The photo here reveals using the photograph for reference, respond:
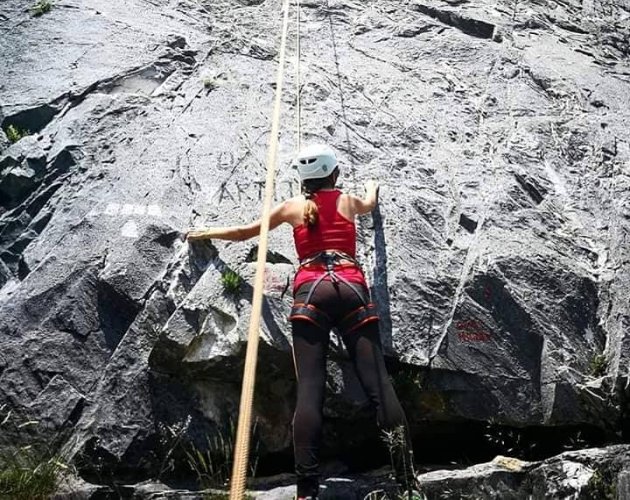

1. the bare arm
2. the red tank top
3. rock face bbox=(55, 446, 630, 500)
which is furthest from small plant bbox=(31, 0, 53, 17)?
rock face bbox=(55, 446, 630, 500)

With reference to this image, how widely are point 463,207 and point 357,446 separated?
7.02 feet

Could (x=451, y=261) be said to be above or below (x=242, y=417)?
below

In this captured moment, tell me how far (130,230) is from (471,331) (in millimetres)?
2683

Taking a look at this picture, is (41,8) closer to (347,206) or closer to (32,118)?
(32,118)

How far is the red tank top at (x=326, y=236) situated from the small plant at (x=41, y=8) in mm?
4815

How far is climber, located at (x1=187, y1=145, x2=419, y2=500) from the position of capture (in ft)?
14.7

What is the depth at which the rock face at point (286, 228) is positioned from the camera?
547cm

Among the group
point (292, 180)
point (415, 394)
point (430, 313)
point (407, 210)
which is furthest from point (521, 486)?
point (292, 180)

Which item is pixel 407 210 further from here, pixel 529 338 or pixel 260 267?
pixel 260 267

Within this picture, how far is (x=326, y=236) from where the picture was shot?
5.18 metres

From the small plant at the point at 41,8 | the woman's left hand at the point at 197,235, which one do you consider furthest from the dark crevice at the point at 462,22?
the woman's left hand at the point at 197,235

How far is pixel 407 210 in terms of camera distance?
6.35 m

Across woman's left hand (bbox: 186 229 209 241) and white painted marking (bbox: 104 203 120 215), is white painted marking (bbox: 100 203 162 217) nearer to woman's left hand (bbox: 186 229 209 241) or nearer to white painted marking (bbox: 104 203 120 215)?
white painted marking (bbox: 104 203 120 215)

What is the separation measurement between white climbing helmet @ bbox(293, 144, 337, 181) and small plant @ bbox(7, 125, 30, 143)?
3076 mm
